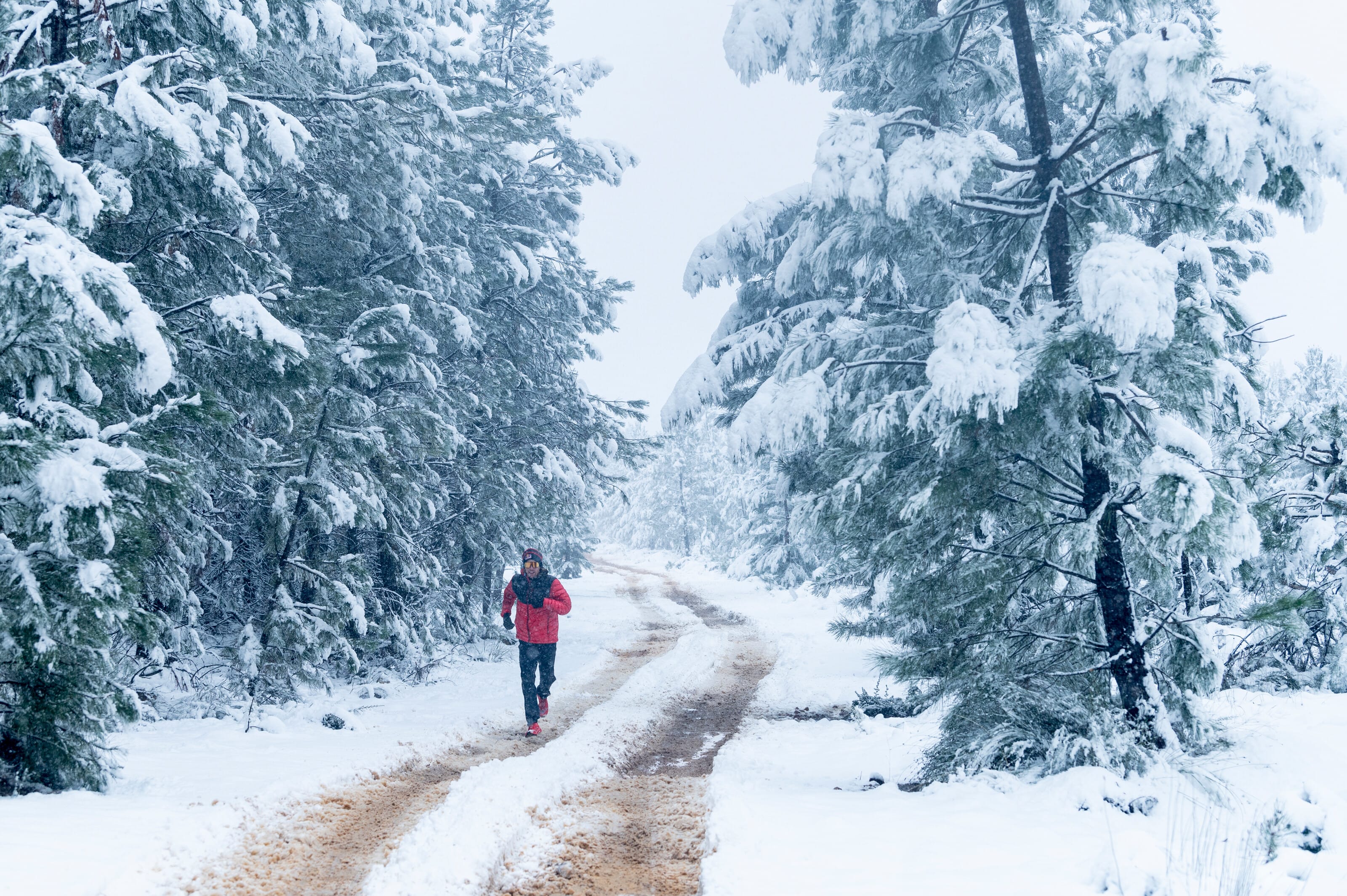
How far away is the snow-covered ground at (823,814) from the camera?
4.15 m

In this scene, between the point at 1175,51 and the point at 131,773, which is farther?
the point at 131,773

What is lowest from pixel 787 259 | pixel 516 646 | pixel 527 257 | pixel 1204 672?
pixel 516 646

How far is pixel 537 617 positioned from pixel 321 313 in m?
4.74

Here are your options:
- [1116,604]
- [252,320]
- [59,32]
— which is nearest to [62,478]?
[252,320]

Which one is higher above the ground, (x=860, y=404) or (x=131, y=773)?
(x=860, y=404)

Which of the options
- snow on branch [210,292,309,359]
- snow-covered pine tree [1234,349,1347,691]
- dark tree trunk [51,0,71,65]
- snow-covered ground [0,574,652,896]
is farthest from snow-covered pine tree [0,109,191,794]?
snow-covered pine tree [1234,349,1347,691]

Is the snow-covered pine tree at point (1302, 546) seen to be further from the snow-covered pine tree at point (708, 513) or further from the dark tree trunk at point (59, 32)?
the dark tree trunk at point (59, 32)

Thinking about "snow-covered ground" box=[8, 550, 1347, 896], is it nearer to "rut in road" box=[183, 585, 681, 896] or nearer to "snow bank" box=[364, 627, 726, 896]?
"snow bank" box=[364, 627, 726, 896]

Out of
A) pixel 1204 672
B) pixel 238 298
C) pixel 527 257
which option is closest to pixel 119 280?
pixel 238 298

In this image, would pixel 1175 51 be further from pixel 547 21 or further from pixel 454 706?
pixel 547 21

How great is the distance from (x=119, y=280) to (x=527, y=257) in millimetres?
11510

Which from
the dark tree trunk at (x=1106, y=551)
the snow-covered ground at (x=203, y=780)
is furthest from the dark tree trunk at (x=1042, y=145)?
the snow-covered ground at (x=203, y=780)

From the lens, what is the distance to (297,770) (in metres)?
6.75

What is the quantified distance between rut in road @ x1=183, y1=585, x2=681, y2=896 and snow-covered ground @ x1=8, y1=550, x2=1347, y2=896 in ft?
0.56
